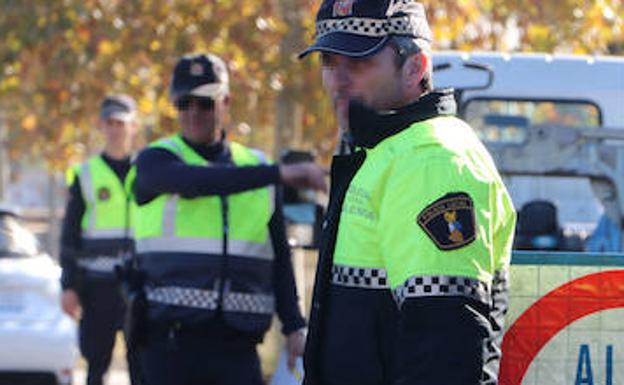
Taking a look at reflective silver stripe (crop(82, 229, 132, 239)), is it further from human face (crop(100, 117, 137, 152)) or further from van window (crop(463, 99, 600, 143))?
van window (crop(463, 99, 600, 143))

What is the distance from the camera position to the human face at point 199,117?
6.10 m

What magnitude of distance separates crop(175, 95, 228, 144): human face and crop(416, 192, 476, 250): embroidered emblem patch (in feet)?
9.29

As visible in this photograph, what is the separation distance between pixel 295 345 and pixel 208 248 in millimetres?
495

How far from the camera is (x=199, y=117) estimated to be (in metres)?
6.12

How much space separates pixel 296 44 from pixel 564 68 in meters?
7.43

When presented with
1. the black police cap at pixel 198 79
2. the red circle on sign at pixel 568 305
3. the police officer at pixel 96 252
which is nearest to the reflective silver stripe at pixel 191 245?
the black police cap at pixel 198 79

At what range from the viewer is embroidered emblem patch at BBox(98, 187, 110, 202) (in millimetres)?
9383

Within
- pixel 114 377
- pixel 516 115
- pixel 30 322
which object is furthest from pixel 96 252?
pixel 114 377

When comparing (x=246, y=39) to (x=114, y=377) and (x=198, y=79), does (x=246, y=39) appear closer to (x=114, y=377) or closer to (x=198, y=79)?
(x=114, y=377)

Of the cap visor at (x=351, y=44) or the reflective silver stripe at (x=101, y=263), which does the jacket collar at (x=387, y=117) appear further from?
the reflective silver stripe at (x=101, y=263)

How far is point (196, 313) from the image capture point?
19.2 ft

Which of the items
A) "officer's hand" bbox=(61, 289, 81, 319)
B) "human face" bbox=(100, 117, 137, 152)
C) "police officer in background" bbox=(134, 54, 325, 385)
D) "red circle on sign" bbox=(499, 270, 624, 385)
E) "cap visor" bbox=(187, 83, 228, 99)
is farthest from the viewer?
"human face" bbox=(100, 117, 137, 152)

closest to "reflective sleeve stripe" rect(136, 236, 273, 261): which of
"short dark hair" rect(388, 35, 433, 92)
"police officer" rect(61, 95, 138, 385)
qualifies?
"short dark hair" rect(388, 35, 433, 92)

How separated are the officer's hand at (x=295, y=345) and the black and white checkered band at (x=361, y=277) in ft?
7.31
